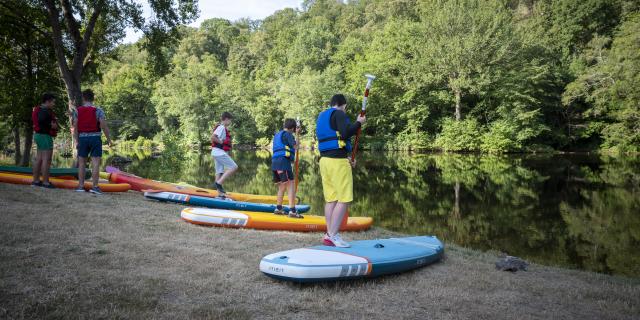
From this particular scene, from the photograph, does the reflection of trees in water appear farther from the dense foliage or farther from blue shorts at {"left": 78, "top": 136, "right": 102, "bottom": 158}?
the dense foliage

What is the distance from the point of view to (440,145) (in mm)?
41688

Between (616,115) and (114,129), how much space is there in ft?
210

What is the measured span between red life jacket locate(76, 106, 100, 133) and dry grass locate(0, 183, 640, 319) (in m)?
2.37

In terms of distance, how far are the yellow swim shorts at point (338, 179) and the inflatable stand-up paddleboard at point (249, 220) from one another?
6.47ft

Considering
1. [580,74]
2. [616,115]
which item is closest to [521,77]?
[580,74]

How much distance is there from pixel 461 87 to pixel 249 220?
124 ft

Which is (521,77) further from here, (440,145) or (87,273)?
(87,273)

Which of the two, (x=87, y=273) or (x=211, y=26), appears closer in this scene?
(x=87, y=273)

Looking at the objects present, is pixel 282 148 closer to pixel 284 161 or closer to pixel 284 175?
pixel 284 161

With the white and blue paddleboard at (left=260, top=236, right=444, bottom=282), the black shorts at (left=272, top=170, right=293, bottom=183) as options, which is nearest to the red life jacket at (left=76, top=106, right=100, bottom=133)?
the black shorts at (left=272, top=170, right=293, bottom=183)

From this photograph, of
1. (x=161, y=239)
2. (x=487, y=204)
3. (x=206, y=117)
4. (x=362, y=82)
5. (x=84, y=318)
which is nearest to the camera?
(x=84, y=318)

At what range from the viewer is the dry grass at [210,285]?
3.40m

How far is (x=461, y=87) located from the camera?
40719mm

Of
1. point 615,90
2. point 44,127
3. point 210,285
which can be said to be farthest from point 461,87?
point 210,285
